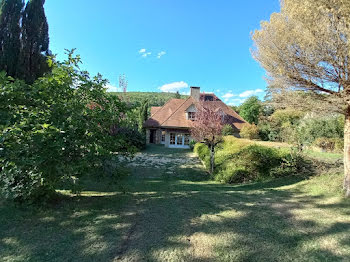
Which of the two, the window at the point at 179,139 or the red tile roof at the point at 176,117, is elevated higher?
the red tile roof at the point at 176,117

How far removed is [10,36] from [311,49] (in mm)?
11938

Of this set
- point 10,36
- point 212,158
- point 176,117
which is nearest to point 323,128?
point 212,158

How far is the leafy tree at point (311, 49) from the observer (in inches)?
166

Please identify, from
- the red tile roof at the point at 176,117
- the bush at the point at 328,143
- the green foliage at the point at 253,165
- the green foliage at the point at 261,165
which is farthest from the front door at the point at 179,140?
the green foliage at the point at 253,165

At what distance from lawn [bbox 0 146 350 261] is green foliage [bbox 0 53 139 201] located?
0.66 m

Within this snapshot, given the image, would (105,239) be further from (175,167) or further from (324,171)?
(175,167)

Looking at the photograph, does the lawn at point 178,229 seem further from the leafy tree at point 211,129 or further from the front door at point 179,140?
the front door at point 179,140

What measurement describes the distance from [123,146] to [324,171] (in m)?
6.36

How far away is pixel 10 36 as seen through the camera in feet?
30.3

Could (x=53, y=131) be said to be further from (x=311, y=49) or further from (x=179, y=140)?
(x=179, y=140)

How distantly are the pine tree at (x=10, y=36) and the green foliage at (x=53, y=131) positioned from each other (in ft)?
23.2

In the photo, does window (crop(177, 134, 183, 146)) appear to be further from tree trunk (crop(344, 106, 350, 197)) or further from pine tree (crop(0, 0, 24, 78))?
tree trunk (crop(344, 106, 350, 197))

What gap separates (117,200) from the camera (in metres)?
4.42

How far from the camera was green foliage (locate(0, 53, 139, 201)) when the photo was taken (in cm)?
304
